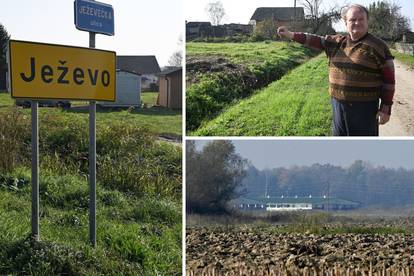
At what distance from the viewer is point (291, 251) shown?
3.95 metres

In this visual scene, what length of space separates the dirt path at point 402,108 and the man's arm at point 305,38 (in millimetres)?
478

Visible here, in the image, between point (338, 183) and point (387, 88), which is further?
point (338, 183)

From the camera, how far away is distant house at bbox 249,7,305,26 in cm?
379

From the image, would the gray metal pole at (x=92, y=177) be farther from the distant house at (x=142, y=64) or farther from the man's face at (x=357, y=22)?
the distant house at (x=142, y=64)

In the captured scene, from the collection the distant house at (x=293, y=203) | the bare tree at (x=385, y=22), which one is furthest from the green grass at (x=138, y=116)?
the bare tree at (x=385, y=22)

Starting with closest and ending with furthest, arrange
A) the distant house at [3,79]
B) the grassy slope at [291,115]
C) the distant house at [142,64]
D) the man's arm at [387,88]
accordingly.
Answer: the man's arm at [387,88] → the grassy slope at [291,115] → the distant house at [3,79] → the distant house at [142,64]

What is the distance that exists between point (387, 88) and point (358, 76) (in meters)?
0.19

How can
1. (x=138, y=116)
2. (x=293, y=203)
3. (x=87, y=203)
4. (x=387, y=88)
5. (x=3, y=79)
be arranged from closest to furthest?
(x=387, y=88)
(x=293, y=203)
(x=87, y=203)
(x=138, y=116)
(x=3, y=79)

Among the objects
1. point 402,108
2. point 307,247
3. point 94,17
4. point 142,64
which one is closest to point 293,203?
point 307,247

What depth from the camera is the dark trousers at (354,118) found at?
370cm

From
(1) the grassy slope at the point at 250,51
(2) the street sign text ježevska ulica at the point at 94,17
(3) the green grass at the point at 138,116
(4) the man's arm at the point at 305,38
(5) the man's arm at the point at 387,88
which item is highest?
(2) the street sign text ježevska ulica at the point at 94,17

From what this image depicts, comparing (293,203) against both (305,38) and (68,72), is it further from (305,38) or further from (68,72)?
(68,72)

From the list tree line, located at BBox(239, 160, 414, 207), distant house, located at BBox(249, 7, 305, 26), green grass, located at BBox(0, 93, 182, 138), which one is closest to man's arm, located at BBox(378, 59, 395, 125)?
tree line, located at BBox(239, 160, 414, 207)

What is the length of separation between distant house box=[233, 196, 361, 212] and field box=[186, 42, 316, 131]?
0.70 m
